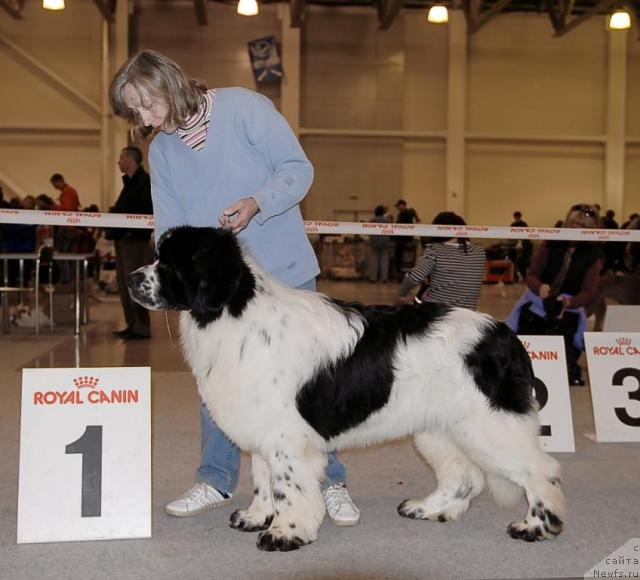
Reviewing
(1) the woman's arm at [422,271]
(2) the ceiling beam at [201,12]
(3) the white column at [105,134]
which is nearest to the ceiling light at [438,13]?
(2) the ceiling beam at [201,12]

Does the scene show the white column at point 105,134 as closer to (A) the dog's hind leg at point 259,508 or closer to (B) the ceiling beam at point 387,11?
(B) the ceiling beam at point 387,11

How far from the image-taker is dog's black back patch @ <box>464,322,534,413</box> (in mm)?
3258

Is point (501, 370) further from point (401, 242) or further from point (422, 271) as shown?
point (401, 242)

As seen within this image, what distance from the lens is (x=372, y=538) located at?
3.32 meters

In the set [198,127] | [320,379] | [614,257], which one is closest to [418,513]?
[320,379]

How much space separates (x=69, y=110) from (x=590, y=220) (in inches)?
669

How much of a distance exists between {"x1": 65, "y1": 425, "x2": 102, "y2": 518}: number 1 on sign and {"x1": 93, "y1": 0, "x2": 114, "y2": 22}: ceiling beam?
17754 mm

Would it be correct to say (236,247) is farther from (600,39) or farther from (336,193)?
(600,39)

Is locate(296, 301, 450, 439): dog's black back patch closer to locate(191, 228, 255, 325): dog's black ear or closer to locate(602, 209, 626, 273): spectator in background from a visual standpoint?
locate(191, 228, 255, 325): dog's black ear

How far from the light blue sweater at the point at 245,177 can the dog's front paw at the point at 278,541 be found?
→ 100 centimetres

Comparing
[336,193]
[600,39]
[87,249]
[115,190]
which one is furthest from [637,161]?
[87,249]

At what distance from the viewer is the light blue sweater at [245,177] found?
3.38 m

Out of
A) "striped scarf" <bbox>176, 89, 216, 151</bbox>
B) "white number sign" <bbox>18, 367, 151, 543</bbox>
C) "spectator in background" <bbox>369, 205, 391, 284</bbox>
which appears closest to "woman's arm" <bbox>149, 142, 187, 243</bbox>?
"striped scarf" <bbox>176, 89, 216, 151</bbox>

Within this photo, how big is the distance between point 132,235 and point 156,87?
5.82 metres
